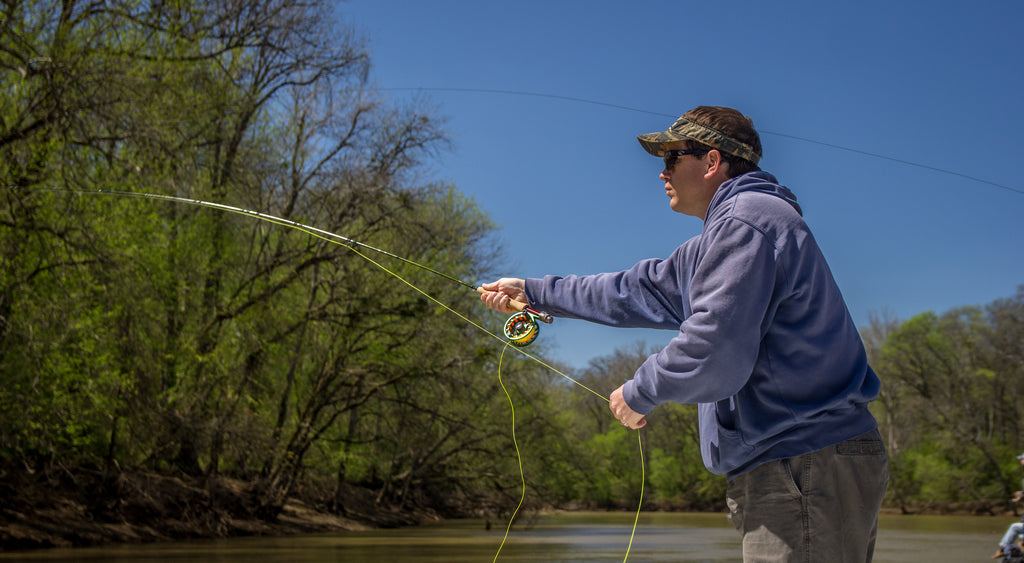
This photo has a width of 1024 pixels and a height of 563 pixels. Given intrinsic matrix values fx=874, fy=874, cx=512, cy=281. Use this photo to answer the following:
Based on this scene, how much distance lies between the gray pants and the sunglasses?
792mm

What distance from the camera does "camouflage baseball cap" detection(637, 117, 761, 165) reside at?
218 centimetres

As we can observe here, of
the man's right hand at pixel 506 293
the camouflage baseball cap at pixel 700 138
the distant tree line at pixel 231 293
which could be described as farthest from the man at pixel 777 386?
the distant tree line at pixel 231 293

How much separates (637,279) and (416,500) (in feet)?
85.1

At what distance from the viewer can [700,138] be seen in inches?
86.4

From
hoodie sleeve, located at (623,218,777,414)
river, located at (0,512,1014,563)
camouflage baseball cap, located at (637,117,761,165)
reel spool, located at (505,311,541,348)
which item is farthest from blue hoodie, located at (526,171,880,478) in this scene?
river, located at (0,512,1014,563)

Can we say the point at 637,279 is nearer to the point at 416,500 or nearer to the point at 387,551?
the point at 387,551

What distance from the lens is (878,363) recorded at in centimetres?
4175

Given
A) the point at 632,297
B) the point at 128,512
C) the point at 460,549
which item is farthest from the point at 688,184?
the point at 128,512

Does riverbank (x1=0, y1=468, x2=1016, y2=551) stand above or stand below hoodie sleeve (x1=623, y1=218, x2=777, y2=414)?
below

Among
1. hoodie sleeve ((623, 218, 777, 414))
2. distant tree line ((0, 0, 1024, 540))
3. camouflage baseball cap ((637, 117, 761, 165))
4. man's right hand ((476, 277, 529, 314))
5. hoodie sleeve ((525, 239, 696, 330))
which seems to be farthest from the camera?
distant tree line ((0, 0, 1024, 540))

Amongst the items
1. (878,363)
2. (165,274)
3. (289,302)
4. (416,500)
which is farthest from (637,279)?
(878,363)

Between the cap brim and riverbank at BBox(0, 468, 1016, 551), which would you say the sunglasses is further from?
riverbank at BBox(0, 468, 1016, 551)

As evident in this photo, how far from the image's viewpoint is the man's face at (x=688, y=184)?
7.34ft

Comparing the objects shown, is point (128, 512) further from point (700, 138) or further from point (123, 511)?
point (700, 138)
